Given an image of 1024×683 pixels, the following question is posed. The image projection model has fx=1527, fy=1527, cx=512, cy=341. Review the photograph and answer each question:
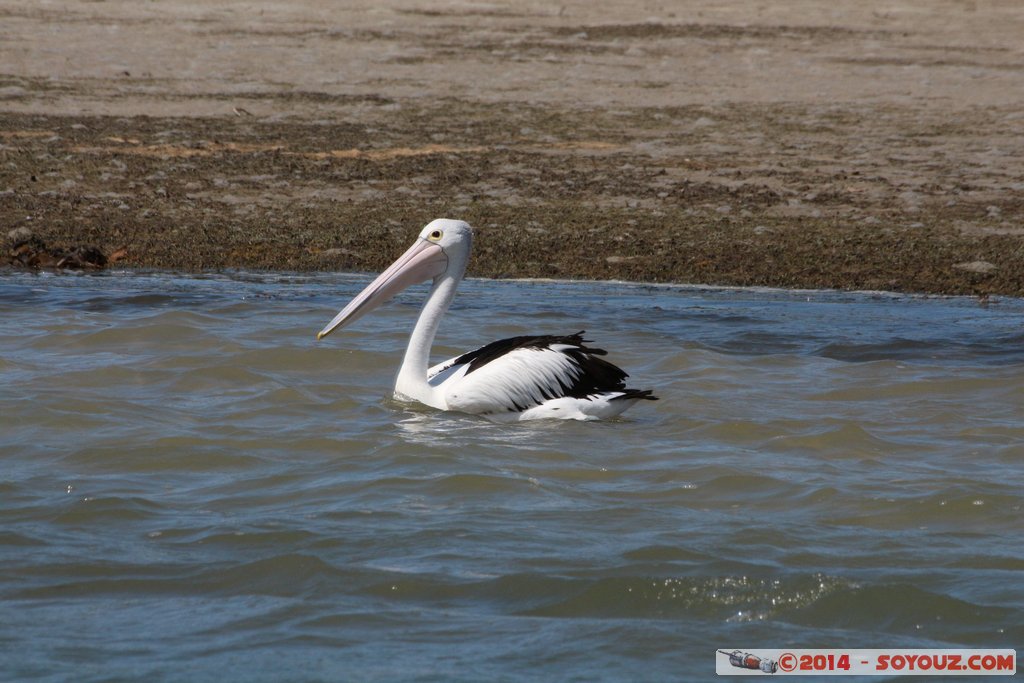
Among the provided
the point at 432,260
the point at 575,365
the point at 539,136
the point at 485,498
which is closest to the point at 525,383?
the point at 575,365

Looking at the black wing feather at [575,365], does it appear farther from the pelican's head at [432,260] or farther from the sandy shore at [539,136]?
the sandy shore at [539,136]

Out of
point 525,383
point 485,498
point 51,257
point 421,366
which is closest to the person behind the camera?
point 485,498

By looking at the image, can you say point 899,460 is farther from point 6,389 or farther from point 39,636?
point 6,389

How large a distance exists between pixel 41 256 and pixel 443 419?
389 cm

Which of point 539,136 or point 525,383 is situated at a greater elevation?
point 539,136

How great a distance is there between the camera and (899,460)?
534 cm

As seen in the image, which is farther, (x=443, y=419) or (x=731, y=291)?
(x=731, y=291)

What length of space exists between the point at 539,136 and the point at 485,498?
7408 millimetres

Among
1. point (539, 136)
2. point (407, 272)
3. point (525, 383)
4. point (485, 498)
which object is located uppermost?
point (539, 136)

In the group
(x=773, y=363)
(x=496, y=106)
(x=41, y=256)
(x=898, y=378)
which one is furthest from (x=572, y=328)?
(x=496, y=106)

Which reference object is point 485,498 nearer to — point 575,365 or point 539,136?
point 575,365

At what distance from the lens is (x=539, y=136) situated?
11.8m

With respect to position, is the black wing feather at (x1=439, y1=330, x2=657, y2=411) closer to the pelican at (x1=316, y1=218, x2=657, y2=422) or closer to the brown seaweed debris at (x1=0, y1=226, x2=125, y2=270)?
the pelican at (x1=316, y1=218, x2=657, y2=422)

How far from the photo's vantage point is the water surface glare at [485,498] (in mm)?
3582
